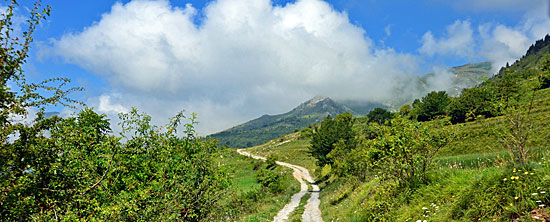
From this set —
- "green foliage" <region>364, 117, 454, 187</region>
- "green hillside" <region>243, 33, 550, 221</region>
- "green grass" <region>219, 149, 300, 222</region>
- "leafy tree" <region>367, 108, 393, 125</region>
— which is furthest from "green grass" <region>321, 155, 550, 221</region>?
"leafy tree" <region>367, 108, 393, 125</region>

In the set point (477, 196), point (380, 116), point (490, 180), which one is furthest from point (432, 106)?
point (477, 196)

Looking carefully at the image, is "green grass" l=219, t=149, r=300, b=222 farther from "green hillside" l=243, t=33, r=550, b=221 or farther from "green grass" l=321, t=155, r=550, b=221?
"green hillside" l=243, t=33, r=550, b=221

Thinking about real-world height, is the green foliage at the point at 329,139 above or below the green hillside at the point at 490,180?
above

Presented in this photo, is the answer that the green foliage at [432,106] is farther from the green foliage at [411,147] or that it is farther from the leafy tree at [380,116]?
the green foliage at [411,147]

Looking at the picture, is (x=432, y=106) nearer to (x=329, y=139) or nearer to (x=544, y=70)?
(x=329, y=139)

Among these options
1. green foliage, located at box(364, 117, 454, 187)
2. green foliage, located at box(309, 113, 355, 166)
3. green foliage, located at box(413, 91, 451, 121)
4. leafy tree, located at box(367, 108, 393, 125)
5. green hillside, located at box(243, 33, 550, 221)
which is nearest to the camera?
green hillside, located at box(243, 33, 550, 221)

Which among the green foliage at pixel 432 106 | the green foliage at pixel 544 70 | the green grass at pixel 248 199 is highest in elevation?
the green foliage at pixel 432 106

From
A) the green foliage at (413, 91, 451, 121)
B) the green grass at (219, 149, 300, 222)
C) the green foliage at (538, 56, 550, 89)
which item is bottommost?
the green grass at (219, 149, 300, 222)

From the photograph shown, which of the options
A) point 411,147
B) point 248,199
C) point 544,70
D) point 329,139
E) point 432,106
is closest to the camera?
point 544,70

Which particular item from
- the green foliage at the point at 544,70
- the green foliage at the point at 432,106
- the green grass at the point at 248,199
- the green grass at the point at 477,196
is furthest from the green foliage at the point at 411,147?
the green foliage at the point at 432,106

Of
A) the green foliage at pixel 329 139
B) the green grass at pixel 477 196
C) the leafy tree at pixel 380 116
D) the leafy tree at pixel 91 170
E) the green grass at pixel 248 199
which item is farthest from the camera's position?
the leafy tree at pixel 380 116

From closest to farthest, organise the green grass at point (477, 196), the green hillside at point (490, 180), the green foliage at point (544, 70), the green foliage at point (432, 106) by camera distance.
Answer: the green grass at point (477, 196) → the green hillside at point (490, 180) → the green foliage at point (544, 70) → the green foliage at point (432, 106)

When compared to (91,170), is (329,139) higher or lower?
higher

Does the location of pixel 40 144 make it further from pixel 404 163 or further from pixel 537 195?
pixel 404 163
